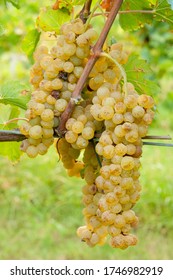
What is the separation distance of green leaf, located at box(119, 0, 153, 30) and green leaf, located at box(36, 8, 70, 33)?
0.50 ft

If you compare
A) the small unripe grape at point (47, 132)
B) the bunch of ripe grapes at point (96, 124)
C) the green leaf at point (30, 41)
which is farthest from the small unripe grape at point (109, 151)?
the green leaf at point (30, 41)

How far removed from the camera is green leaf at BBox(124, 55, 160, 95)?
1033mm

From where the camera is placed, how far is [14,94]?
3.24 ft

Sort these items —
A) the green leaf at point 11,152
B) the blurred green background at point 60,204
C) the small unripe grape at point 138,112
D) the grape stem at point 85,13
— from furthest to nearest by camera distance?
the blurred green background at point 60,204 → the green leaf at point 11,152 → the grape stem at point 85,13 → the small unripe grape at point 138,112

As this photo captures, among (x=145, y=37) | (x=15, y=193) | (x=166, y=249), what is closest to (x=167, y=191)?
(x=166, y=249)

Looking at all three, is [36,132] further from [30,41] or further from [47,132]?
[30,41]

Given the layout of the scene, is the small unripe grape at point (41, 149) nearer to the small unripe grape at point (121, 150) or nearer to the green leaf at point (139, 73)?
the small unripe grape at point (121, 150)

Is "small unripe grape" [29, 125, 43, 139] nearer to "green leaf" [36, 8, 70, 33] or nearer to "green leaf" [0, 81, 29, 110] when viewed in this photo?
"green leaf" [0, 81, 29, 110]

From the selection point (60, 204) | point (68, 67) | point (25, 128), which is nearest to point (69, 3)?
point (68, 67)

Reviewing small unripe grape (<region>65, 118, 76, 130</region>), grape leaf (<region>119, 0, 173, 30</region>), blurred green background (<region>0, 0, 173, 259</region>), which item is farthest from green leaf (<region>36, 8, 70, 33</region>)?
blurred green background (<region>0, 0, 173, 259</region>)

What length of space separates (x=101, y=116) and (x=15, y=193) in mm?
3267

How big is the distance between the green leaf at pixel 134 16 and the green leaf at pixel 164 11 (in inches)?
1.7

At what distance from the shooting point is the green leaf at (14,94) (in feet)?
3.21

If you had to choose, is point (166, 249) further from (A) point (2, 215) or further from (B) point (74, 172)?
(B) point (74, 172)
